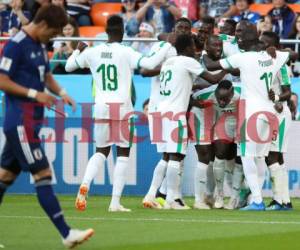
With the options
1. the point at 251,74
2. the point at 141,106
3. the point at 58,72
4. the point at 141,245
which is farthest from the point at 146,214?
the point at 58,72

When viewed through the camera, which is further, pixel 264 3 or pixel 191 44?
pixel 264 3

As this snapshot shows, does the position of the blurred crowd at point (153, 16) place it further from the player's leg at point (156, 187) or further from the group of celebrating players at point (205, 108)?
the player's leg at point (156, 187)

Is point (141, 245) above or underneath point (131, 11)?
underneath

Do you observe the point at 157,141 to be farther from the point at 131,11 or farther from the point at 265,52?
the point at 131,11

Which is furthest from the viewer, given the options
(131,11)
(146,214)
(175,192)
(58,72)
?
(131,11)

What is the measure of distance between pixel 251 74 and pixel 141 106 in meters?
4.90

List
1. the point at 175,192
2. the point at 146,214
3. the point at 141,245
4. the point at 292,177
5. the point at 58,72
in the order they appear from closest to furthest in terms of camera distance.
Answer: the point at 141,245 → the point at 146,214 → the point at 175,192 → the point at 292,177 → the point at 58,72

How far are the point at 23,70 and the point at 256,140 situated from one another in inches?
201

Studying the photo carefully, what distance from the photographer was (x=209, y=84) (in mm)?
15703

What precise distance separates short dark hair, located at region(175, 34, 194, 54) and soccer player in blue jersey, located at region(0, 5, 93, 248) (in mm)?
4314

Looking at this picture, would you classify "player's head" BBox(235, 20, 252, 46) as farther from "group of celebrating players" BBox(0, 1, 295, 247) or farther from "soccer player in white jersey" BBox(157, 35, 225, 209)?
"soccer player in white jersey" BBox(157, 35, 225, 209)

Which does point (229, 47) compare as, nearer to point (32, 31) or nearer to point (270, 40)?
point (270, 40)

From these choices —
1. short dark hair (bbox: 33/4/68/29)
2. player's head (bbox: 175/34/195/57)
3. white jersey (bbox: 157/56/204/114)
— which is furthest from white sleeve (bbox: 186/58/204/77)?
short dark hair (bbox: 33/4/68/29)

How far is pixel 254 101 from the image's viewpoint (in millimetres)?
14875
